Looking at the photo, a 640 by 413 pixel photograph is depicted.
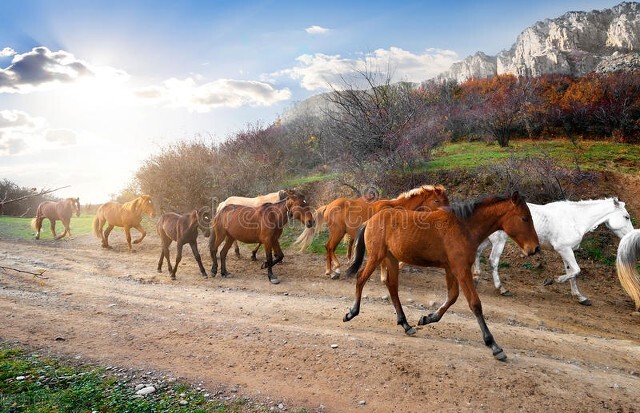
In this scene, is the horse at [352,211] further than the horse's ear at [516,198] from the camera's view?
Yes

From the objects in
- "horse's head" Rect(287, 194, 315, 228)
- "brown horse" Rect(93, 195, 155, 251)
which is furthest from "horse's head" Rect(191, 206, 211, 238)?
"brown horse" Rect(93, 195, 155, 251)

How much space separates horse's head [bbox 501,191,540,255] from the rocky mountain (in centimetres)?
3531

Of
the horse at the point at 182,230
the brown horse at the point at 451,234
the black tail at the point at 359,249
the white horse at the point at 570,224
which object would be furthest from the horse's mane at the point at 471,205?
the horse at the point at 182,230

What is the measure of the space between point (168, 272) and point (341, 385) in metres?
8.00

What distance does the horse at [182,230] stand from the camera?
Answer: 10.6m

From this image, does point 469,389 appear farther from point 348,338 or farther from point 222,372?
point 222,372

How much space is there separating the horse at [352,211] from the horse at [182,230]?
286 centimetres

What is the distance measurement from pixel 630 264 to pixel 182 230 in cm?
1029

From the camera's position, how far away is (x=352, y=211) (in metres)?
10.4

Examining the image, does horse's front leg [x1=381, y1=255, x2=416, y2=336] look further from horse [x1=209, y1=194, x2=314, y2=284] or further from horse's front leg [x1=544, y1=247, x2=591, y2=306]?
horse's front leg [x1=544, y1=247, x2=591, y2=306]

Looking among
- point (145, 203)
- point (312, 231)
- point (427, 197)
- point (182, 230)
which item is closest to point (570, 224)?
point (427, 197)

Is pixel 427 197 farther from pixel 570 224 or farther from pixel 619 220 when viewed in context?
pixel 619 220

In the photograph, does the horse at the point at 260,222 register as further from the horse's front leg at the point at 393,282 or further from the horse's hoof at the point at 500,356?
the horse's hoof at the point at 500,356

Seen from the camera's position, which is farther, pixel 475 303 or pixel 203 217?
pixel 203 217
